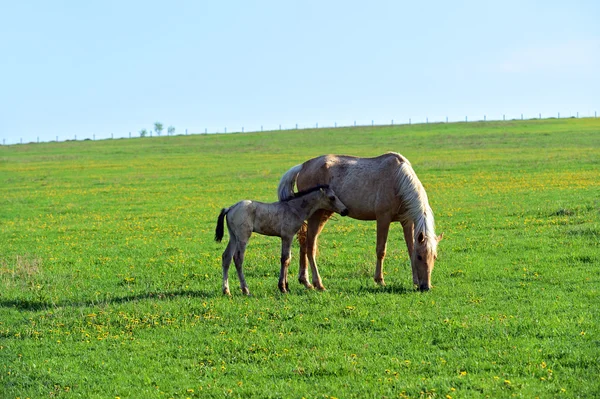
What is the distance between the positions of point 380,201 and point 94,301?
5280 millimetres

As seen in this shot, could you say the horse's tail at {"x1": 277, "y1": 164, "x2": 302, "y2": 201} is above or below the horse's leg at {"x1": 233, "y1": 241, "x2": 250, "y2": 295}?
above

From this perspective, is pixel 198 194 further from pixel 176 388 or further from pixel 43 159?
pixel 43 159

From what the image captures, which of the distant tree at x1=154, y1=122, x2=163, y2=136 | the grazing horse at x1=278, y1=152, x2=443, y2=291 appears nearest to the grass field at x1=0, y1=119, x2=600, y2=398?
the grazing horse at x1=278, y1=152, x2=443, y2=291

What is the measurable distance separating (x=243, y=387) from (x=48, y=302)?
19.1 feet

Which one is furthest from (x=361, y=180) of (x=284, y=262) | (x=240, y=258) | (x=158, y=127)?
(x=158, y=127)

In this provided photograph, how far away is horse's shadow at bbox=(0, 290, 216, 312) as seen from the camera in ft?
40.0

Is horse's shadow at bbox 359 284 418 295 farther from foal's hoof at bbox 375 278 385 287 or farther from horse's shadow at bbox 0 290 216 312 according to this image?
horse's shadow at bbox 0 290 216 312

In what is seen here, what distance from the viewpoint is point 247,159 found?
189ft

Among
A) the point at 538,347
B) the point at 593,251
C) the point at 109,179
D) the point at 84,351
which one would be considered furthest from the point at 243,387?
the point at 109,179

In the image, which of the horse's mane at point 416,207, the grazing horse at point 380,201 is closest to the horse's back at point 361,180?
the grazing horse at point 380,201

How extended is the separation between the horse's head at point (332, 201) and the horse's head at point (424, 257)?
1.37 meters

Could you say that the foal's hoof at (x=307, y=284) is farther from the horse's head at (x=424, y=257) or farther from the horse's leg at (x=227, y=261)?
the horse's head at (x=424, y=257)

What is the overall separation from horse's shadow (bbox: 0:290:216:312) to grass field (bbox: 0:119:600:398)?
6 cm

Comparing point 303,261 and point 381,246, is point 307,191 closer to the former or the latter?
point 303,261
